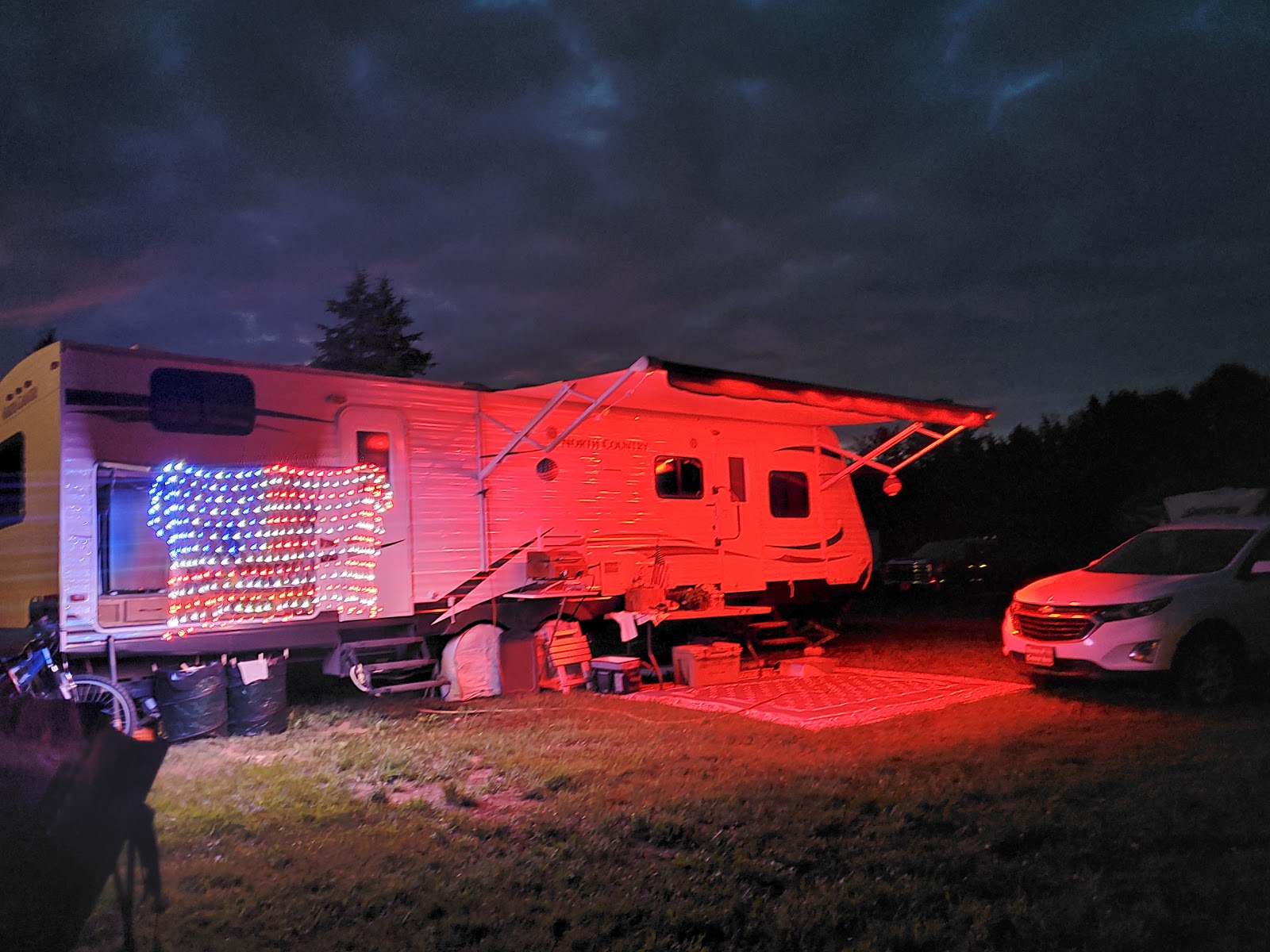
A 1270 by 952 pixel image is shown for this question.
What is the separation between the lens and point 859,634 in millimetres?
15375

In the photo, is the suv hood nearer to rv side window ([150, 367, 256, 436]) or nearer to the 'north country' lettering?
the 'north country' lettering

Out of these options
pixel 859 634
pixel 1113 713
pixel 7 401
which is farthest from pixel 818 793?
pixel 859 634

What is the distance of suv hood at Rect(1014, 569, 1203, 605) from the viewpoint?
822cm

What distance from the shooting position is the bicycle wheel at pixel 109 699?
→ 7.45m

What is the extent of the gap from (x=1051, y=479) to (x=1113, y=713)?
67.9ft

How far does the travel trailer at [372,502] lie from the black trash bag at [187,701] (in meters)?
0.19

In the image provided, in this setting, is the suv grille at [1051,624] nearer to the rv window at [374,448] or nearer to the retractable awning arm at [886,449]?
the retractable awning arm at [886,449]

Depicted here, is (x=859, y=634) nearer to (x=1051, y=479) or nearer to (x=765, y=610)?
(x=765, y=610)

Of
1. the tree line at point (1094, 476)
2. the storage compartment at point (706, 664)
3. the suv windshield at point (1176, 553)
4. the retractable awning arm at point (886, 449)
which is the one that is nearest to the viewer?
the suv windshield at point (1176, 553)

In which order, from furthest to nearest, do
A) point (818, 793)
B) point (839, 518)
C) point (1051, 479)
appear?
point (1051, 479), point (839, 518), point (818, 793)

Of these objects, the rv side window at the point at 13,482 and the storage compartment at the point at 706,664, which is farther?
the storage compartment at the point at 706,664

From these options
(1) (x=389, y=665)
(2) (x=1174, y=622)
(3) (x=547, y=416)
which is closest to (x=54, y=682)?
(1) (x=389, y=665)

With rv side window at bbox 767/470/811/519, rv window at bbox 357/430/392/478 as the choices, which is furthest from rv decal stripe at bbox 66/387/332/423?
rv side window at bbox 767/470/811/519

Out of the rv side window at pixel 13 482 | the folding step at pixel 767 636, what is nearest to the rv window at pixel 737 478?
the folding step at pixel 767 636
